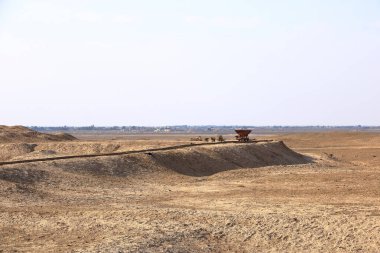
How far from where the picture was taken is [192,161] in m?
39.7

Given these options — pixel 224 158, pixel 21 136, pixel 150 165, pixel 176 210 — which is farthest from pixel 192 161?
pixel 21 136

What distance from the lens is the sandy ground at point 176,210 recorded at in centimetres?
1647

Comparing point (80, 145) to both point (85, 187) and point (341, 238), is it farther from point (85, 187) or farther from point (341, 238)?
point (341, 238)

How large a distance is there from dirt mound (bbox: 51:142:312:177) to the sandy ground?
6.4 inches

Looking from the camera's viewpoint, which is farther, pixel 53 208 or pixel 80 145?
pixel 80 145

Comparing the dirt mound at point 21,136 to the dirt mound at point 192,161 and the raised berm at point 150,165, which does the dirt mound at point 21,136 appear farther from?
the raised berm at point 150,165

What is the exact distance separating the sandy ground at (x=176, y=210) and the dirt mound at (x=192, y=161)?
0.54 ft

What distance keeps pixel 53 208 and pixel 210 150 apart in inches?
908

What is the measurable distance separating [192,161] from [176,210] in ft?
62.3

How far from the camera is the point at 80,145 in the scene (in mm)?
51625

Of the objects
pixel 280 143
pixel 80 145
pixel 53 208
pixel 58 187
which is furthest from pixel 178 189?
pixel 280 143

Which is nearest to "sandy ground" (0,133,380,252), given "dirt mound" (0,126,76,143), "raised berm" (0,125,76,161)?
"raised berm" (0,125,76,161)

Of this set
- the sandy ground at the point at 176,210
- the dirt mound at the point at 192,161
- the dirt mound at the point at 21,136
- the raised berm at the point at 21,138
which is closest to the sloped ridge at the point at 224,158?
the dirt mound at the point at 192,161

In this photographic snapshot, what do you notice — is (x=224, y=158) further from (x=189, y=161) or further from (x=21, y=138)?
(x=21, y=138)
